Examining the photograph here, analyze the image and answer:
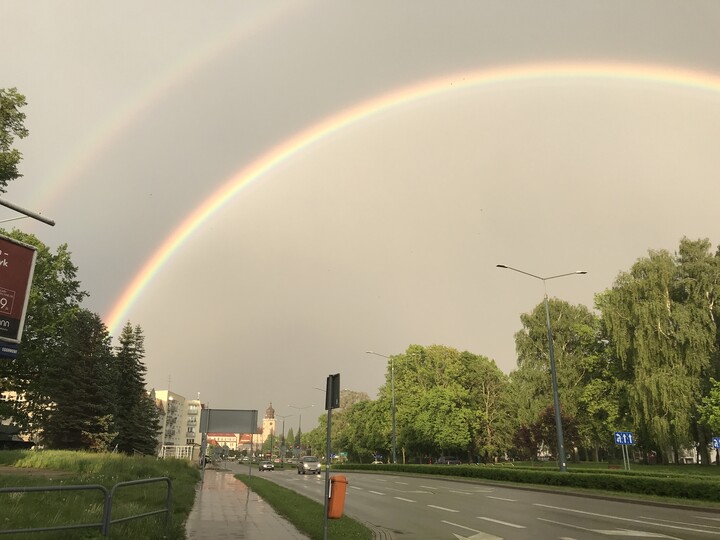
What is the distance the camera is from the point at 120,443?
161ft

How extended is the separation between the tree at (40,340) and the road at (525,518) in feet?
94.9

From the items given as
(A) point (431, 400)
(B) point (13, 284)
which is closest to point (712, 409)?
(A) point (431, 400)

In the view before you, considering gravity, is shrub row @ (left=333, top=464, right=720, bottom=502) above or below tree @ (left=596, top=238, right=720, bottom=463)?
below

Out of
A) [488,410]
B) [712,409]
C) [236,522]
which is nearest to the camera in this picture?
[236,522]

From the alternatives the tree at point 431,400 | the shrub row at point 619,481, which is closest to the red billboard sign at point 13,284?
the shrub row at point 619,481

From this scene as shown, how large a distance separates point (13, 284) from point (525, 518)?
48.3 ft

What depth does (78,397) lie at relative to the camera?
41.8m

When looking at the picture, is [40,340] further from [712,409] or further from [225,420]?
[712,409]

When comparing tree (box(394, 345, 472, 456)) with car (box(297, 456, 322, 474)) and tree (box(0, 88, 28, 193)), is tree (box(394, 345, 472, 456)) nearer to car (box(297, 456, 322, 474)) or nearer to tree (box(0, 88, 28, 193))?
car (box(297, 456, 322, 474))

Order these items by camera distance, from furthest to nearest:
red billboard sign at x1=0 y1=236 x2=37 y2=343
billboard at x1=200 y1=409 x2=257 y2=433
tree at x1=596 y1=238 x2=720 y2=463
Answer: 1. tree at x1=596 y1=238 x2=720 y2=463
2. billboard at x1=200 y1=409 x2=257 y2=433
3. red billboard sign at x1=0 y1=236 x2=37 y2=343

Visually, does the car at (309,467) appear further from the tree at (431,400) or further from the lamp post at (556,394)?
the lamp post at (556,394)

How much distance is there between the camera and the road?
40.0 ft

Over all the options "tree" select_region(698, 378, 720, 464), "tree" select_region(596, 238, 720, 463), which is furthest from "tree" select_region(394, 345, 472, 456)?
"tree" select_region(698, 378, 720, 464)

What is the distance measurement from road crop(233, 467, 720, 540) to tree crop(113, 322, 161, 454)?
36.0 metres
